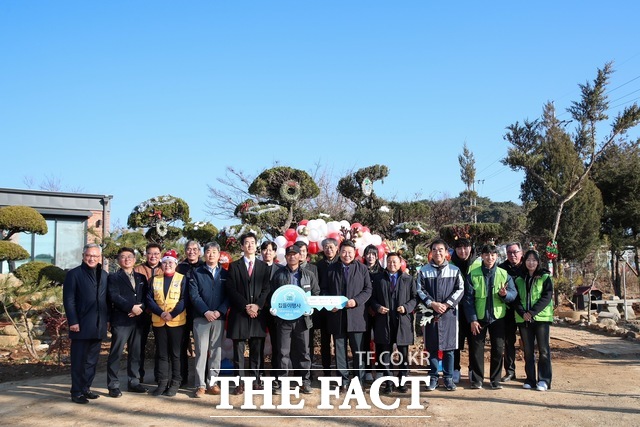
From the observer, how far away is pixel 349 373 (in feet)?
21.0

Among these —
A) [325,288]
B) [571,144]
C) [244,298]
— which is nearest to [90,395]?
[244,298]

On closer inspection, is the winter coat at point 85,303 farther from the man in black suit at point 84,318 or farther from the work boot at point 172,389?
the work boot at point 172,389

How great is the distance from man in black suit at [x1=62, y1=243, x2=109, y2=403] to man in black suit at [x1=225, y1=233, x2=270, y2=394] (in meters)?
1.30

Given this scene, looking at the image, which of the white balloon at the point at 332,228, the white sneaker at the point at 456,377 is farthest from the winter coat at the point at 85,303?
the white sneaker at the point at 456,377

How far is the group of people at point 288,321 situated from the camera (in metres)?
6.01

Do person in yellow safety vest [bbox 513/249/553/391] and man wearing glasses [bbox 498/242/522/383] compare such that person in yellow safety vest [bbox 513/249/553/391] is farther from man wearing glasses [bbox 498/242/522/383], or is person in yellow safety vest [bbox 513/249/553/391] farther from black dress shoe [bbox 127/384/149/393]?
black dress shoe [bbox 127/384/149/393]

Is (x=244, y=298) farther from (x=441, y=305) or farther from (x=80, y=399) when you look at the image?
(x=441, y=305)

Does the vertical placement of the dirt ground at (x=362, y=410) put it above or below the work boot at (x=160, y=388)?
below

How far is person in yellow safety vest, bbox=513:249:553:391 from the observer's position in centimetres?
632

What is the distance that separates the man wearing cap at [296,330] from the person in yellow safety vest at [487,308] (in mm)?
1744

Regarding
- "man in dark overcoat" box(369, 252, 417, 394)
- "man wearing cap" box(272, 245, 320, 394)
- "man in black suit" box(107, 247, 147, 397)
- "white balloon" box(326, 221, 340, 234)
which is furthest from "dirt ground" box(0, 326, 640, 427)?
"white balloon" box(326, 221, 340, 234)

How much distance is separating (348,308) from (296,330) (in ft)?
1.96

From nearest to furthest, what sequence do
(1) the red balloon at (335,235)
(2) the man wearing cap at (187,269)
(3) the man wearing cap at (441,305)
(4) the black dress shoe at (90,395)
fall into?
(4) the black dress shoe at (90,395) → (3) the man wearing cap at (441,305) → (2) the man wearing cap at (187,269) → (1) the red balloon at (335,235)

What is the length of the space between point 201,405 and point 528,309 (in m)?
3.62
